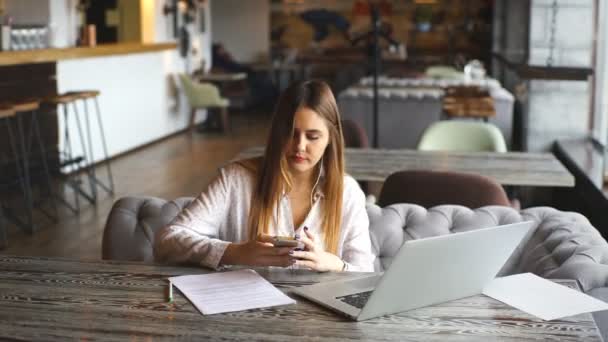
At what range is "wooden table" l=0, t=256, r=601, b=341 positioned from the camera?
1.68m

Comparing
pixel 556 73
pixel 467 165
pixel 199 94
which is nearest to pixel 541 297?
pixel 467 165

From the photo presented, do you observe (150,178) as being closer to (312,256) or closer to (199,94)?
(199,94)

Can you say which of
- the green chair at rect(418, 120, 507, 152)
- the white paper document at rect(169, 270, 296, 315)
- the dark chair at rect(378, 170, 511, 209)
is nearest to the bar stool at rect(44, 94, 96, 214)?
the green chair at rect(418, 120, 507, 152)

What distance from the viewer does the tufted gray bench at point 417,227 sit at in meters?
2.69

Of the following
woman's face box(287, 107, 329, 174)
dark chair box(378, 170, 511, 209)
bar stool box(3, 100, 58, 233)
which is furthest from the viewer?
bar stool box(3, 100, 58, 233)

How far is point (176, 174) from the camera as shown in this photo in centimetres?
830

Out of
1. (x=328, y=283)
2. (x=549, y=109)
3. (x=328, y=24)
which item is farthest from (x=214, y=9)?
(x=328, y=283)

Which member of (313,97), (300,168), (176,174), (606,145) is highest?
(313,97)

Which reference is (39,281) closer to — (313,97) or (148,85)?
(313,97)

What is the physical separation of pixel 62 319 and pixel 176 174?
6.59m

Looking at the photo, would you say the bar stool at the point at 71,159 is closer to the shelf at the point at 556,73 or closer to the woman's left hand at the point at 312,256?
the shelf at the point at 556,73

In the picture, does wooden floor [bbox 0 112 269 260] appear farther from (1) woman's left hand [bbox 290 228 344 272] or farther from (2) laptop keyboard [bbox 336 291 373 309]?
(2) laptop keyboard [bbox 336 291 373 309]

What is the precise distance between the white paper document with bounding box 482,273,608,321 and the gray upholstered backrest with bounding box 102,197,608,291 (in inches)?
22.3

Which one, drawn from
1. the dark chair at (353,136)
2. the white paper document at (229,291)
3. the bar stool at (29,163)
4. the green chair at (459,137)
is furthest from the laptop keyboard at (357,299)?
the bar stool at (29,163)
